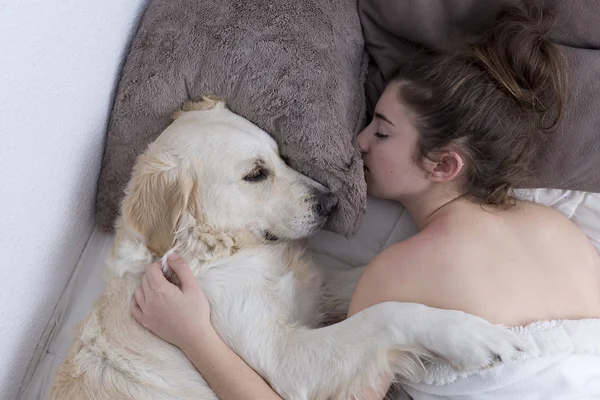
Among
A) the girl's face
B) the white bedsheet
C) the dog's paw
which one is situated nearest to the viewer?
the dog's paw

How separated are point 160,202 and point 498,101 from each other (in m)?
1.13

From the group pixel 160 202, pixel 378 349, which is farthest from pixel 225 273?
pixel 378 349

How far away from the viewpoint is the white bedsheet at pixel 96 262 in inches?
85.1

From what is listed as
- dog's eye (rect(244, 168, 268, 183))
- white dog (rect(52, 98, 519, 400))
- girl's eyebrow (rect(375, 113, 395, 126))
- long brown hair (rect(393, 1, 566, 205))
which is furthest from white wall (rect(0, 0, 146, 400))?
long brown hair (rect(393, 1, 566, 205))

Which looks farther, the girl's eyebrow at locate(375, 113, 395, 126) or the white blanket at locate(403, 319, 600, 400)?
the girl's eyebrow at locate(375, 113, 395, 126)

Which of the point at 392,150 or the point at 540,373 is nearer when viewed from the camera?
the point at 540,373

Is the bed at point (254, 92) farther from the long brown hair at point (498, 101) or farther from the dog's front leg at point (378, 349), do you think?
the dog's front leg at point (378, 349)

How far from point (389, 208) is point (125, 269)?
1.00 metres

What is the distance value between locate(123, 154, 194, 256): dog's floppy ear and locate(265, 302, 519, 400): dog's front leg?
1.69 ft

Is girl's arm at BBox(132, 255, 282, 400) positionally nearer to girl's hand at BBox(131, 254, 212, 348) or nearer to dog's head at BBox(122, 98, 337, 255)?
girl's hand at BBox(131, 254, 212, 348)

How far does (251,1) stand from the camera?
6.49ft

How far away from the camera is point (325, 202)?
1.87 meters

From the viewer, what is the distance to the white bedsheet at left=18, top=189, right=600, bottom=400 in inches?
85.1

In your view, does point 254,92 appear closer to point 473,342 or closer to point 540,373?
point 473,342
